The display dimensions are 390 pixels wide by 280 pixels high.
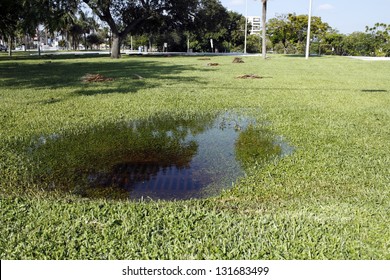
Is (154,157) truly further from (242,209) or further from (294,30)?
(294,30)

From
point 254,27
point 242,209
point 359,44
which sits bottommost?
point 242,209

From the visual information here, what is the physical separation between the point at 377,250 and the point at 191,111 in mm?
6197

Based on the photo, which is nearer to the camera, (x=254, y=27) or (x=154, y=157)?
(x=154, y=157)

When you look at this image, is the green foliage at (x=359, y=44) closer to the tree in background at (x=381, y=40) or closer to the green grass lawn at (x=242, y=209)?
the tree in background at (x=381, y=40)

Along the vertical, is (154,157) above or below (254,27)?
below

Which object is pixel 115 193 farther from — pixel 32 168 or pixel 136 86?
pixel 136 86

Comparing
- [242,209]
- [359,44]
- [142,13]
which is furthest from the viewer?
[359,44]

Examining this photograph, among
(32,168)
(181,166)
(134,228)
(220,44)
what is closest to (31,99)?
(32,168)

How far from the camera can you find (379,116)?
7957 millimetres

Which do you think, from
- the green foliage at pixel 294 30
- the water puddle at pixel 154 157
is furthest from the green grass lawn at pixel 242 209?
the green foliage at pixel 294 30

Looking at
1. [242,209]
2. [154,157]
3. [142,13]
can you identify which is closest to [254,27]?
[142,13]

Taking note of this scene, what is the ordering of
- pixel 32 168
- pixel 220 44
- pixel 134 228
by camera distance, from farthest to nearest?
pixel 220 44 → pixel 32 168 → pixel 134 228

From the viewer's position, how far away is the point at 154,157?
5480 millimetres

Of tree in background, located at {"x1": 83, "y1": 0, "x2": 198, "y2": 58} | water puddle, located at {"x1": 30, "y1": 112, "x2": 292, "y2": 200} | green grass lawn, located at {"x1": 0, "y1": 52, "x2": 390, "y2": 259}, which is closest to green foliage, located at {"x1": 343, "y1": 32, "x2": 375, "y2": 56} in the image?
tree in background, located at {"x1": 83, "y1": 0, "x2": 198, "y2": 58}
